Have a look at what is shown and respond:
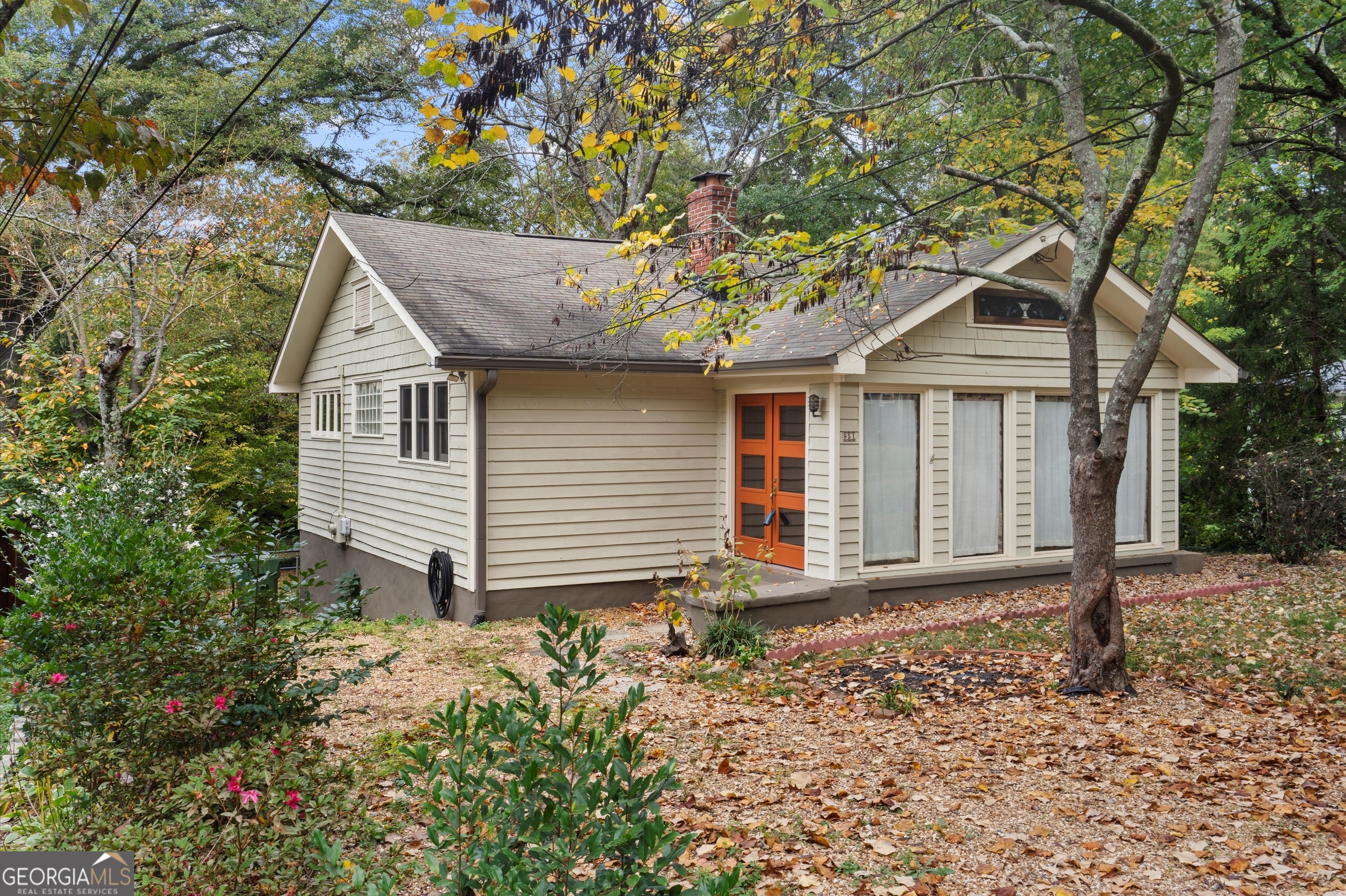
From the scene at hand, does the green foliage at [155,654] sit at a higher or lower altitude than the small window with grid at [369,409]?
lower

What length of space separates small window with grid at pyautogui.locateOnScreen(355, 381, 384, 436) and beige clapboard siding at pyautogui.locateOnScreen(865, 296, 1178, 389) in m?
7.54

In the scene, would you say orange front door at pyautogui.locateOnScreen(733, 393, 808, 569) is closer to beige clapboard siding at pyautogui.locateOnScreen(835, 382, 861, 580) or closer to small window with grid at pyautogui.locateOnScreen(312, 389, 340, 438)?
beige clapboard siding at pyautogui.locateOnScreen(835, 382, 861, 580)

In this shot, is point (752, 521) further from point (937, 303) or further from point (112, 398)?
point (112, 398)

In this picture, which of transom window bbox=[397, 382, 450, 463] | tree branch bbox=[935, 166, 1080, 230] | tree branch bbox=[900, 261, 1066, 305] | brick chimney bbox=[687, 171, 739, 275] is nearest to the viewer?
tree branch bbox=[935, 166, 1080, 230]

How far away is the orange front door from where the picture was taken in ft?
35.0

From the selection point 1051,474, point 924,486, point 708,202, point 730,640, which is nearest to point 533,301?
point 708,202

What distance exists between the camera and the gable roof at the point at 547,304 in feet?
32.5

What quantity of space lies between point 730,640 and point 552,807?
5.87 m

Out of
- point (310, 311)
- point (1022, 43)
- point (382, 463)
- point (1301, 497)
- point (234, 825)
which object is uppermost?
point (1022, 43)

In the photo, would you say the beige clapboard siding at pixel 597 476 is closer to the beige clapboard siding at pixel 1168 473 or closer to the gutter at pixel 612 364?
the gutter at pixel 612 364

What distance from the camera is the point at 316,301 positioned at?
15.5 metres

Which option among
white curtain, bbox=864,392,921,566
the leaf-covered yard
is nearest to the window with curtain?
white curtain, bbox=864,392,921,566

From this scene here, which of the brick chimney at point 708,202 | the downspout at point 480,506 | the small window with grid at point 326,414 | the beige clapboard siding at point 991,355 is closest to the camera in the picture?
the downspout at point 480,506

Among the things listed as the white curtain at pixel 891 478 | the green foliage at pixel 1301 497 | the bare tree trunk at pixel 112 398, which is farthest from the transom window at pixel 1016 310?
the bare tree trunk at pixel 112 398
